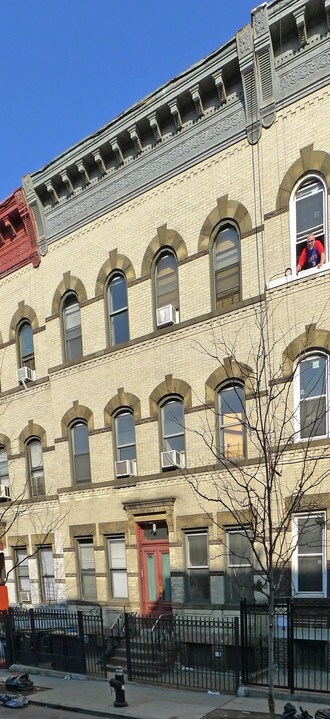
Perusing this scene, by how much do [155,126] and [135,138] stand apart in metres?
0.68

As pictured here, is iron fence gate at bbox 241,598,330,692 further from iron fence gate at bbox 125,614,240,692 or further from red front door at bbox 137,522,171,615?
red front door at bbox 137,522,171,615

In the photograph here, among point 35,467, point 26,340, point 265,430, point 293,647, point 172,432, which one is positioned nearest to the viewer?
point 293,647

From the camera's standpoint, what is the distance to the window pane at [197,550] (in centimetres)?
1243

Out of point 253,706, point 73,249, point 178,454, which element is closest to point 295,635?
point 253,706

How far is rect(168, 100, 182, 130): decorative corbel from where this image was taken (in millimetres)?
12852

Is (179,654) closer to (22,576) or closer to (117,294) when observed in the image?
(22,576)

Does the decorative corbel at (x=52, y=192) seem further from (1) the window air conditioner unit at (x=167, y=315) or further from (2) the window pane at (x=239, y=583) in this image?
(2) the window pane at (x=239, y=583)

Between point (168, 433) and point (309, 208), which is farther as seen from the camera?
point (168, 433)

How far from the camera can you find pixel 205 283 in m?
12.6

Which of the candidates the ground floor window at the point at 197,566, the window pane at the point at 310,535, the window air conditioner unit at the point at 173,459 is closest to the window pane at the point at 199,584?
the ground floor window at the point at 197,566

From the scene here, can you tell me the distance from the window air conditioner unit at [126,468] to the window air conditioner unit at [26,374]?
461 cm

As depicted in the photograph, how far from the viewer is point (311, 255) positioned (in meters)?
10.9

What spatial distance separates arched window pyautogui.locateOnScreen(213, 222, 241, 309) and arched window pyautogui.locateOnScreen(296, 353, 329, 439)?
2.26m

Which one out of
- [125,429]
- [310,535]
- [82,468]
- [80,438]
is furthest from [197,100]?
[82,468]
